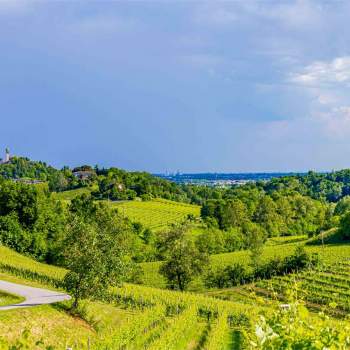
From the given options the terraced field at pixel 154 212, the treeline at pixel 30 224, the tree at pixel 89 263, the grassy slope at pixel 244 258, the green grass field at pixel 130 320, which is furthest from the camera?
the terraced field at pixel 154 212

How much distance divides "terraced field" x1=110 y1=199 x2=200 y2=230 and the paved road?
7212 centimetres

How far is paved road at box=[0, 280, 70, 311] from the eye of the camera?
2656 centimetres

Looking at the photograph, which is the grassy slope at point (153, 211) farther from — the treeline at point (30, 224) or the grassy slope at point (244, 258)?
the treeline at point (30, 224)

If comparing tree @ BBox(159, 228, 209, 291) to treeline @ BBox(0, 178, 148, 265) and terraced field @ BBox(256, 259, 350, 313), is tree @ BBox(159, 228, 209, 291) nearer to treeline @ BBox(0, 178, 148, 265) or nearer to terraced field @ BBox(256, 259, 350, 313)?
terraced field @ BBox(256, 259, 350, 313)

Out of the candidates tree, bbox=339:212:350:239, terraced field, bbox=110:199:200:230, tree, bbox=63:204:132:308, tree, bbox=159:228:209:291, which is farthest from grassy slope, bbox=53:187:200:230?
tree, bbox=63:204:132:308

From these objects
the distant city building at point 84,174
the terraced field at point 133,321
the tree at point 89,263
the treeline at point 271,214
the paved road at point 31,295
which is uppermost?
the distant city building at point 84,174

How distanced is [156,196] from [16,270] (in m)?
111

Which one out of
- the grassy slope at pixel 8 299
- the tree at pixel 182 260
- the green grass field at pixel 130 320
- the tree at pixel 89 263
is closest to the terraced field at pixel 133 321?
the green grass field at pixel 130 320

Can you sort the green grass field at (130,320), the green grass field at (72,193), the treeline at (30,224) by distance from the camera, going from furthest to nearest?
the green grass field at (72,193) < the treeline at (30,224) < the green grass field at (130,320)

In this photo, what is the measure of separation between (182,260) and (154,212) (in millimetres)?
72050

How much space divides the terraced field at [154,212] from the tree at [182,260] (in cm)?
5484

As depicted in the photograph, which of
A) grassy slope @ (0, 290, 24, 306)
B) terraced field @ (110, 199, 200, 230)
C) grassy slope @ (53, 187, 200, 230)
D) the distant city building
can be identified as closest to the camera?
grassy slope @ (0, 290, 24, 306)

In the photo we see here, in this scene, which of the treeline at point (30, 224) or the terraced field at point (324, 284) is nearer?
the terraced field at point (324, 284)

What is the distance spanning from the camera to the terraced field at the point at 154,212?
107625 millimetres
